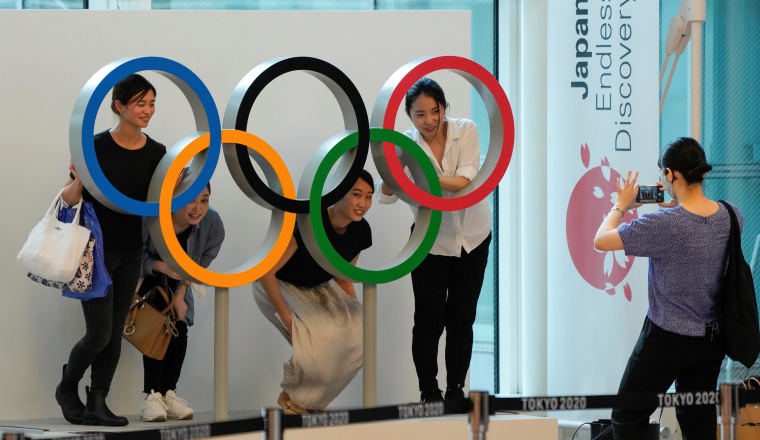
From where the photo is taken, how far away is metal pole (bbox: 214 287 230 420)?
487cm

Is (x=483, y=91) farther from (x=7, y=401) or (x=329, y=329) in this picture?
(x=7, y=401)

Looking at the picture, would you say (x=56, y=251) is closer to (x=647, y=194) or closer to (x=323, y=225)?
(x=323, y=225)

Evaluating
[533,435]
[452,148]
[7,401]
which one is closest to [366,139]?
[452,148]

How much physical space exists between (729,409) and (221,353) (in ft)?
7.12

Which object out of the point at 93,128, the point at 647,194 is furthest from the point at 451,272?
the point at 93,128

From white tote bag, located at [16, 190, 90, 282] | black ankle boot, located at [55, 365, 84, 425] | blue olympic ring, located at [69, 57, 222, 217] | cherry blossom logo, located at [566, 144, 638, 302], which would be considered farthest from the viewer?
cherry blossom logo, located at [566, 144, 638, 302]

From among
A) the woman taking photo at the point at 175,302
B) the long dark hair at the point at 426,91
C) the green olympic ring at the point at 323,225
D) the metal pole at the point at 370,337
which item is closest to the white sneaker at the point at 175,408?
the woman taking photo at the point at 175,302

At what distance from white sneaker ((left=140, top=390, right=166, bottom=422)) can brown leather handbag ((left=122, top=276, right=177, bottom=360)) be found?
20 cm

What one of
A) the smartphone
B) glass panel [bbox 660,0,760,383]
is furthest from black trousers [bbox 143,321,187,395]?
glass panel [bbox 660,0,760,383]

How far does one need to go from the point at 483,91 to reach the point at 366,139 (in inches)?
26.7

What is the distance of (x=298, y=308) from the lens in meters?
5.12

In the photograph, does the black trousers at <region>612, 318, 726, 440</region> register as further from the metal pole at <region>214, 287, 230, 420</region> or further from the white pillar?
the white pillar

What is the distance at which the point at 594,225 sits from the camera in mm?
6391

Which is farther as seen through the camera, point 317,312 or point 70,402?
point 317,312
